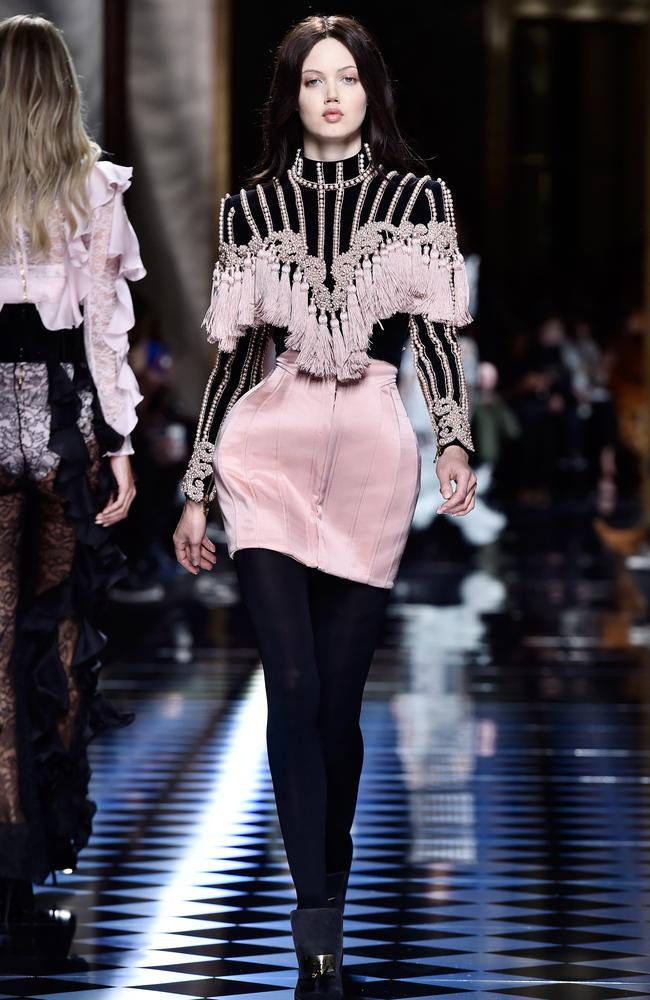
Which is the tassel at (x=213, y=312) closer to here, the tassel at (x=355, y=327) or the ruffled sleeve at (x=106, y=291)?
the tassel at (x=355, y=327)

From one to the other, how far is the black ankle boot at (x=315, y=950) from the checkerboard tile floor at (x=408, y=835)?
0.06 m

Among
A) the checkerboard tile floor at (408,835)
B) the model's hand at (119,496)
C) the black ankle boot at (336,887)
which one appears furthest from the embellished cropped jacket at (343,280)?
the checkerboard tile floor at (408,835)

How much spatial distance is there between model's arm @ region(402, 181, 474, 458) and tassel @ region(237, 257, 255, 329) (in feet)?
0.80

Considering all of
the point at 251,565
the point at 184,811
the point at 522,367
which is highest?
the point at 251,565

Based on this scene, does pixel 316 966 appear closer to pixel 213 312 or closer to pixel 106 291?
pixel 213 312

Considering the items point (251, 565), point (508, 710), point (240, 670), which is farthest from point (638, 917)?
point (240, 670)

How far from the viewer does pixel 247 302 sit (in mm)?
3094

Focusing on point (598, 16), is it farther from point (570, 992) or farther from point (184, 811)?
point (570, 992)

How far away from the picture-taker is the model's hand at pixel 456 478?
3.03 metres

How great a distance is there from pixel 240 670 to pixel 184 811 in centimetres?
228

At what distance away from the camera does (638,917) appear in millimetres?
3490

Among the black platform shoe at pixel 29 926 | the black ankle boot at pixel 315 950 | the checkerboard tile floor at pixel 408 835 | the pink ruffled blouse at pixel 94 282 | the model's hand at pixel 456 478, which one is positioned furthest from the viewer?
the pink ruffled blouse at pixel 94 282

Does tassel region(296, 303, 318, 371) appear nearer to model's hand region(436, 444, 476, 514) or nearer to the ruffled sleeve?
model's hand region(436, 444, 476, 514)

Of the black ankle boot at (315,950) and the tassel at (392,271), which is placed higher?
the tassel at (392,271)
